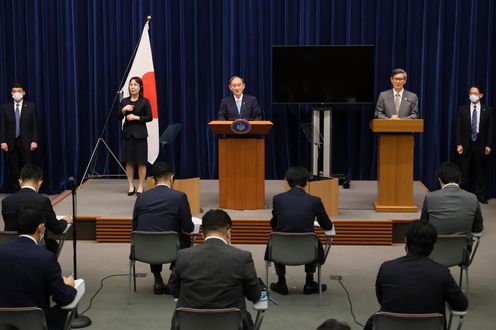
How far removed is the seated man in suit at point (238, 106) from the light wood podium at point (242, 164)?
2.95 feet

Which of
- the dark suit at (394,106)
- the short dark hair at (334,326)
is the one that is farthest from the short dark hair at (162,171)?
the short dark hair at (334,326)

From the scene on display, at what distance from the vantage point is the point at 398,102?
8.29 metres

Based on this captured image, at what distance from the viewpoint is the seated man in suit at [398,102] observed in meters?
8.20

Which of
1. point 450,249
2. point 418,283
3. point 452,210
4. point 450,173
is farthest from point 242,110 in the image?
point 418,283

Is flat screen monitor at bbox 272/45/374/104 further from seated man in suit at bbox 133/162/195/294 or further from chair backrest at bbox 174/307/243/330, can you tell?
chair backrest at bbox 174/307/243/330

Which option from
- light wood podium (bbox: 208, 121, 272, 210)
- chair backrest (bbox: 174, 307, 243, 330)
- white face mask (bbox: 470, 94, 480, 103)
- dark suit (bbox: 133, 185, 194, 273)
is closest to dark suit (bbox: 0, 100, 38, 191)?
light wood podium (bbox: 208, 121, 272, 210)

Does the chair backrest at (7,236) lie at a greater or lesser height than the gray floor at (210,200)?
greater

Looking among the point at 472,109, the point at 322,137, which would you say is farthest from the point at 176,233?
the point at 472,109

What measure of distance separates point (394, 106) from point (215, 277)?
16.4 feet

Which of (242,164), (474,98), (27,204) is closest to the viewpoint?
(27,204)

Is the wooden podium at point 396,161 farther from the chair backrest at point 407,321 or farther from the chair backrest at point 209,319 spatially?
the chair backrest at point 209,319

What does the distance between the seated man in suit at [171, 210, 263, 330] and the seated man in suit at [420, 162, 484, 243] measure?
2.06m

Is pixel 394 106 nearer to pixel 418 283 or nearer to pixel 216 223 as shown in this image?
pixel 418 283

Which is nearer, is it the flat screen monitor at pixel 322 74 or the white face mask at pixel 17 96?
the flat screen monitor at pixel 322 74
